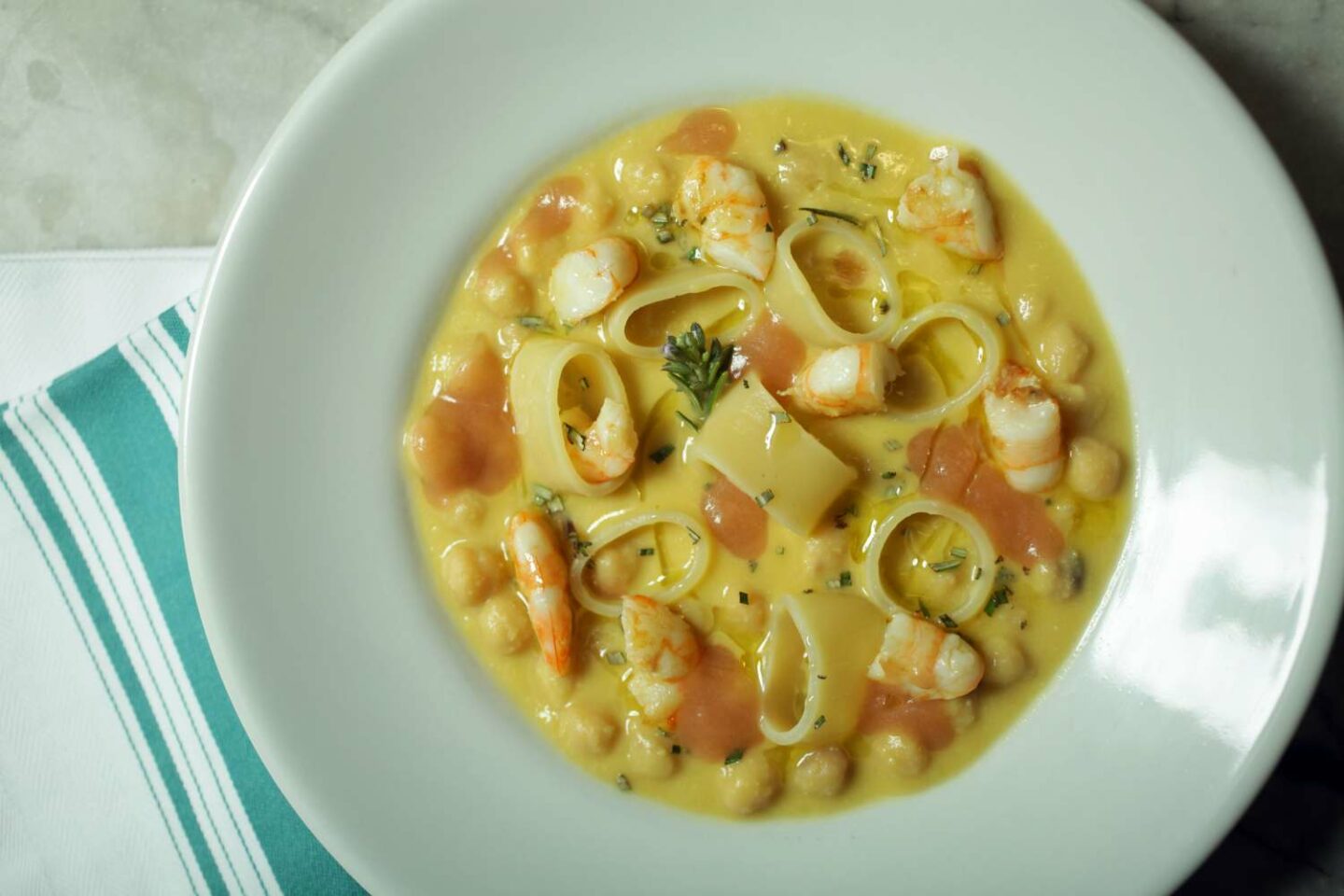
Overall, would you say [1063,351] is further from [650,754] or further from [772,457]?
[650,754]

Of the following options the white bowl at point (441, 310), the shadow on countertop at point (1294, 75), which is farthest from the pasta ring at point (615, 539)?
the shadow on countertop at point (1294, 75)

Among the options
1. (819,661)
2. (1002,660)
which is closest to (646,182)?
(819,661)

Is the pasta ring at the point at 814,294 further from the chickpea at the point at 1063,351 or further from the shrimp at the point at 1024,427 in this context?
the chickpea at the point at 1063,351

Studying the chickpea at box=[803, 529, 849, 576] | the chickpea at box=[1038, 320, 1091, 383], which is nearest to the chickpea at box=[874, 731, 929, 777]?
the chickpea at box=[803, 529, 849, 576]

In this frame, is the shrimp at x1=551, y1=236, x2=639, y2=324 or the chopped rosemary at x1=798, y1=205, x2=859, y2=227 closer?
the shrimp at x1=551, y1=236, x2=639, y2=324

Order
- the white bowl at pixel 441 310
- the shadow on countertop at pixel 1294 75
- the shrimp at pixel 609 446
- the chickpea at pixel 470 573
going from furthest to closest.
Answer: the shadow on countertop at pixel 1294 75, the chickpea at pixel 470 573, the shrimp at pixel 609 446, the white bowl at pixel 441 310

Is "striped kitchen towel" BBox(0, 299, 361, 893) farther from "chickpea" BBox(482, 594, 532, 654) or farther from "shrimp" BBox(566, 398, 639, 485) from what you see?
"shrimp" BBox(566, 398, 639, 485)

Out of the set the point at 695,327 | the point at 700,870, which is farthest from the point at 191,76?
the point at 700,870
